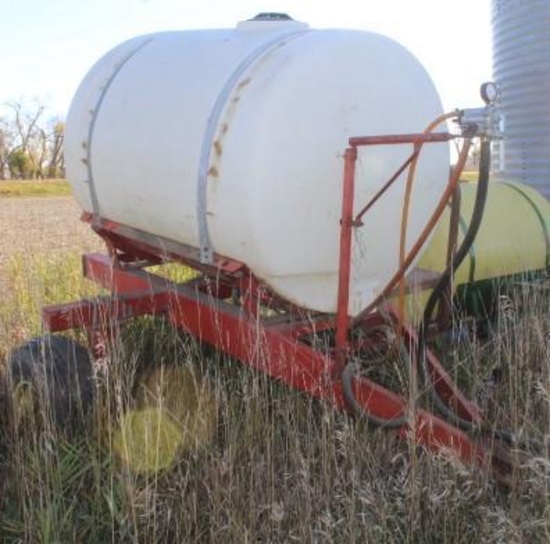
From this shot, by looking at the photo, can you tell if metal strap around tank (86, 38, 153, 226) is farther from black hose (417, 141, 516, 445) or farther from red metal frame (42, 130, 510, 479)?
black hose (417, 141, 516, 445)

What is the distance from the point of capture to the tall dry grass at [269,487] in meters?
2.26

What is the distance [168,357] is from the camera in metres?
3.89

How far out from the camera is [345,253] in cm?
262

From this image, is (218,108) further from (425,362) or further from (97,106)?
(425,362)

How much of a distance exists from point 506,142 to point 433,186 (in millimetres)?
2840

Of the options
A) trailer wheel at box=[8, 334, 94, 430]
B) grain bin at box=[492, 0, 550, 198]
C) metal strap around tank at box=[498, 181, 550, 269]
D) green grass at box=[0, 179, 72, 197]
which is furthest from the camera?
green grass at box=[0, 179, 72, 197]

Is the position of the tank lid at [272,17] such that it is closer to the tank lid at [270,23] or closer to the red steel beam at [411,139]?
the tank lid at [270,23]

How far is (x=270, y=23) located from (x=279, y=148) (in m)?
0.77

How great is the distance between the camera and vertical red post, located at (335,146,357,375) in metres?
2.53

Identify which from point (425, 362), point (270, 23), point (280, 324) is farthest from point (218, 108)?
point (425, 362)

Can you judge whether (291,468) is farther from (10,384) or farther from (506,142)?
(506,142)

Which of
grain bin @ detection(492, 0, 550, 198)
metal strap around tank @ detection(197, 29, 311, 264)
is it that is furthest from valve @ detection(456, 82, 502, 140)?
grain bin @ detection(492, 0, 550, 198)

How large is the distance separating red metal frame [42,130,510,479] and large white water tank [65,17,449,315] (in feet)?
0.50

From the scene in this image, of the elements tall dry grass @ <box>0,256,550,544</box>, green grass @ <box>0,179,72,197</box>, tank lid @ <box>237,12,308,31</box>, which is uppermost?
tank lid @ <box>237,12,308,31</box>
